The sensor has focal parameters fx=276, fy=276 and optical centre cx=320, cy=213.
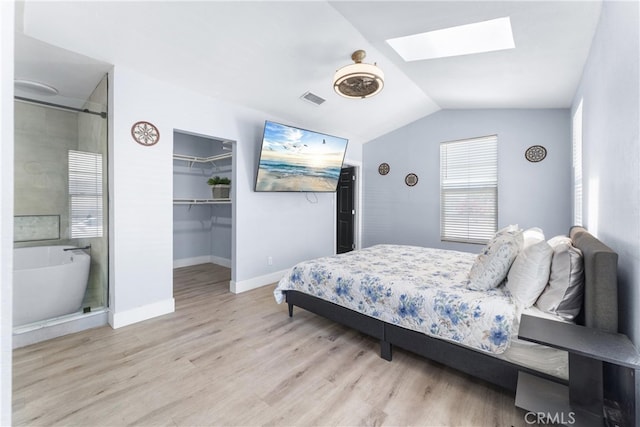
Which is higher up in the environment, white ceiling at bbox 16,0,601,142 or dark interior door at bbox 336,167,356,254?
white ceiling at bbox 16,0,601,142

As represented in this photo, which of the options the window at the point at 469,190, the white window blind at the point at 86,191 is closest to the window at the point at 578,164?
the window at the point at 469,190

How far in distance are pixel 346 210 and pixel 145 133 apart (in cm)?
387

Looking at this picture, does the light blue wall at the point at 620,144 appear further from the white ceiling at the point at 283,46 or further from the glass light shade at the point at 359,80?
the glass light shade at the point at 359,80

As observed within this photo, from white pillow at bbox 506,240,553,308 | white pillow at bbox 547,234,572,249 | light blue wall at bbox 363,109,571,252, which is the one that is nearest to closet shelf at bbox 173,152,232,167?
light blue wall at bbox 363,109,571,252

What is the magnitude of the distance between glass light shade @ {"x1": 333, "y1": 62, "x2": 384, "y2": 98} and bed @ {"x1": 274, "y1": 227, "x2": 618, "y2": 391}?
5.61 ft

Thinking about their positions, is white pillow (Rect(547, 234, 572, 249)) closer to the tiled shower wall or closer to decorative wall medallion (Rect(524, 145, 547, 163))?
decorative wall medallion (Rect(524, 145, 547, 163))

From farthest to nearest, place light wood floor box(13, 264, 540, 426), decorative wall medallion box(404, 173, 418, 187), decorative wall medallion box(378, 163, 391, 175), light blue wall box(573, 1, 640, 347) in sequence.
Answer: decorative wall medallion box(378, 163, 391, 175)
decorative wall medallion box(404, 173, 418, 187)
light wood floor box(13, 264, 540, 426)
light blue wall box(573, 1, 640, 347)

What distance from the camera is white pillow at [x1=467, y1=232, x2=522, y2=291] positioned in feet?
6.37

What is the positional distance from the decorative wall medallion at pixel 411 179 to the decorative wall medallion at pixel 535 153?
155 cm

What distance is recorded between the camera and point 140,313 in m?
2.76

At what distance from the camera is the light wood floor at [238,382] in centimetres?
158

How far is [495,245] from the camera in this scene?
2014mm

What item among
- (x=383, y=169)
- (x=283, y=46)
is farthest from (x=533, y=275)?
(x=383, y=169)

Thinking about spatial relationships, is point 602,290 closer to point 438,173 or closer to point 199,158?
point 438,173
